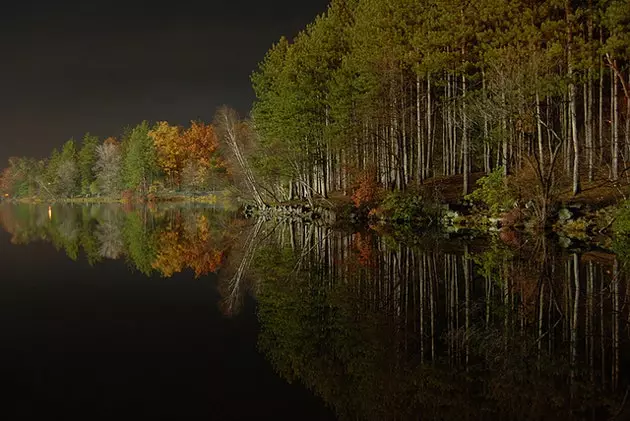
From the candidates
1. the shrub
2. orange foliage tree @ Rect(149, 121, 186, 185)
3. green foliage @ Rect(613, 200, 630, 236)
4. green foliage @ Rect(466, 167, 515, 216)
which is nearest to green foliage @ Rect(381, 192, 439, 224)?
green foliage @ Rect(466, 167, 515, 216)

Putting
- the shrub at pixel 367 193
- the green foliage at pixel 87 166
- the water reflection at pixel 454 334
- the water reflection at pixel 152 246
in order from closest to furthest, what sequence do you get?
the water reflection at pixel 454 334, the water reflection at pixel 152 246, the shrub at pixel 367 193, the green foliage at pixel 87 166

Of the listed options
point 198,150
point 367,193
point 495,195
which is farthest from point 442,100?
point 198,150

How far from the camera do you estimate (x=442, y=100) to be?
1248 inches

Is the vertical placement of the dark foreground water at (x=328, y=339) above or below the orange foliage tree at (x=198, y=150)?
below

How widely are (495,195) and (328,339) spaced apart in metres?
18.9

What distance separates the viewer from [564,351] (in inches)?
285

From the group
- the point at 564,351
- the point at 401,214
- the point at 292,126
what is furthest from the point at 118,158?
the point at 564,351

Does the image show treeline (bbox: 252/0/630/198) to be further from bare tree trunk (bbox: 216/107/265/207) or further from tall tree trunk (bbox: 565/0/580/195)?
bare tree trunk (bbox: 216/107/265/207)

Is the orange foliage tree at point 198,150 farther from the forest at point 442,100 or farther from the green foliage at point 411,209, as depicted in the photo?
the green foliage at point 411,209

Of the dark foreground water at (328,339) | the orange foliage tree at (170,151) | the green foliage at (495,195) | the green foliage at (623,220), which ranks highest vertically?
the orange foliage tree at (170,151)

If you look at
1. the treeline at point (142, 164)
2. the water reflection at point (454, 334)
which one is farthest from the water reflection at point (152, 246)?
the treeline at point (142, 164)

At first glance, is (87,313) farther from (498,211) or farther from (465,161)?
(465,161)

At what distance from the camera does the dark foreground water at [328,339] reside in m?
5.99

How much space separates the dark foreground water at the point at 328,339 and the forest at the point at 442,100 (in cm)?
928
